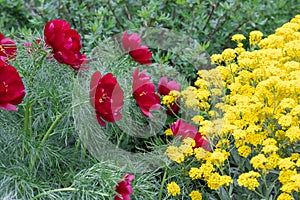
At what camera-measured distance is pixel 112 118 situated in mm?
2094

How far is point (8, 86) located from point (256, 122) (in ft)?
3.48

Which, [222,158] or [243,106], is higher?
[243,106]

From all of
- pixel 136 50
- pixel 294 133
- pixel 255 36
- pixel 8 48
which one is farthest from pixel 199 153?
pixel 8 48

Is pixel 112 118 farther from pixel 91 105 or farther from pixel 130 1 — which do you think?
pixel 130 1

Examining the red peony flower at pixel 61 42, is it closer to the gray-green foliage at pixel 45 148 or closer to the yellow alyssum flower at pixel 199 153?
the gray-green foliage at pixel 45 148

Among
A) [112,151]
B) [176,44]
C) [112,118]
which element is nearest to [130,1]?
[176,44]

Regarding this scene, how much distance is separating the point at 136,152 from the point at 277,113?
70cm

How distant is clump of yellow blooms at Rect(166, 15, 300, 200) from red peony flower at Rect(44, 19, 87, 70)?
0.57 meters

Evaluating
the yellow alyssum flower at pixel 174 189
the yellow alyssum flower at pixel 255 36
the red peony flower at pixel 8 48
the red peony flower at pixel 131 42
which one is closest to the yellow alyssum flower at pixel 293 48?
the yellow alyssum flower at pixel 255 36

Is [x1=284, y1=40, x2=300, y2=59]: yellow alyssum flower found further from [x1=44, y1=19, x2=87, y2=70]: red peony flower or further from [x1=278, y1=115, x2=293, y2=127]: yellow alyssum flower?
[x1=44, y1=19, x2=87, y2=70]: red peony flower

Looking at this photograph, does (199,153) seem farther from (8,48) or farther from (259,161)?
(8,48)

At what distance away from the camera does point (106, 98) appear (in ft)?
6.89

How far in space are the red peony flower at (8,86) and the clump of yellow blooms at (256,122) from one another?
71 cm

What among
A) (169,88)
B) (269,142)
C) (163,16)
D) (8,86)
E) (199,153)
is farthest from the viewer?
(163,16)
